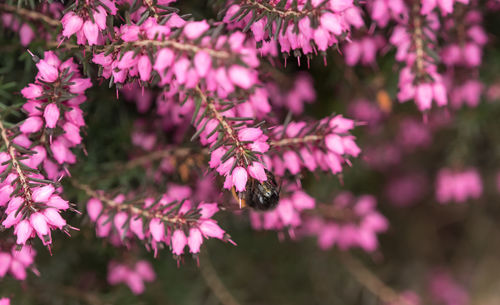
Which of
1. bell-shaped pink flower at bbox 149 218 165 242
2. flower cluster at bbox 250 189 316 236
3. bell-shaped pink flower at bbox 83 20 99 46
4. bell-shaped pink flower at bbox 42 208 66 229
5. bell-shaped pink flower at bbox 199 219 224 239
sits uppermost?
bell-shaped pink flower at bbox 83 20 99 46

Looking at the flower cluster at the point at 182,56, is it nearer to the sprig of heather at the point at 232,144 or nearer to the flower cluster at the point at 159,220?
the sprig of heather at the point at 232,144

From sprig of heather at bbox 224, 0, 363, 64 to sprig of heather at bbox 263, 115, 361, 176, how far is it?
206 millimetres

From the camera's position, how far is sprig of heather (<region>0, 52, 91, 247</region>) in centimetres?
91

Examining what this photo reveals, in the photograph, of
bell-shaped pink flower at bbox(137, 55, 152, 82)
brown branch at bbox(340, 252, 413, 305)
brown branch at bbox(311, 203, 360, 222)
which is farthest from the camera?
brown branch at bbox(340, 252, 413, 305)

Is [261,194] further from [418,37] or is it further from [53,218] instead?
[418,37]

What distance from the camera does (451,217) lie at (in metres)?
2.62

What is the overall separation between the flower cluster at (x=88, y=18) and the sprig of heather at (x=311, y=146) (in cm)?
44

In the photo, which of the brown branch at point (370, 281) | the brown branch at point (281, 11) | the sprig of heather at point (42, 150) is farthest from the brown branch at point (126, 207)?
the brown branch at point (370, 281)

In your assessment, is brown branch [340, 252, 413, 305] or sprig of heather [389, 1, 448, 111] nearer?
sprig of heather [389, 1, 448, 111]

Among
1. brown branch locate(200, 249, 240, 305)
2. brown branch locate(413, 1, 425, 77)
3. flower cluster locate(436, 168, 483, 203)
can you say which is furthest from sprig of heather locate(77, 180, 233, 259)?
flower cluster locate(436, 168, 483, 203)

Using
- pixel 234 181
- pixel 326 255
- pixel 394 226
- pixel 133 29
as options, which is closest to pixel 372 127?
pixel 326 255

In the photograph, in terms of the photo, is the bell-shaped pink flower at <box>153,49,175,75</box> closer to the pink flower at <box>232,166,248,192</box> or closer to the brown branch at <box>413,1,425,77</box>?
the pink flower at <box>232,166,248,192</box>

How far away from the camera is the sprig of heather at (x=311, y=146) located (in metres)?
1.10

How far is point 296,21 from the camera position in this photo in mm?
922
